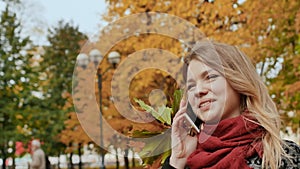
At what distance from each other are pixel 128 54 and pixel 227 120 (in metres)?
9.87

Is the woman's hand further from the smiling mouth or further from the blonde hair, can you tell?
the blonde hair

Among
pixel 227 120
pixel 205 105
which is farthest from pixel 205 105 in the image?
pixel 227 120

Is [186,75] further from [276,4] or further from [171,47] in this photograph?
[276,4]

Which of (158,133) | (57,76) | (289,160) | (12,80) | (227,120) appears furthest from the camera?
(57,76)

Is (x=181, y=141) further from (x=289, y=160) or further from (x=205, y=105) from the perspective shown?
(x=289, y=160)

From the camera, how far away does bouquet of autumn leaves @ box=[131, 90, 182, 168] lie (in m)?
2.54

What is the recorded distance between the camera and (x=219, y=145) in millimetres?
2340

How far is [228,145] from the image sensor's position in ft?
7.68

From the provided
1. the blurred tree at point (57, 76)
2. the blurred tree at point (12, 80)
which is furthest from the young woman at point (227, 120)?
the blurred tree at point (57, 76)

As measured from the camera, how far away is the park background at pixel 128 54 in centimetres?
1033

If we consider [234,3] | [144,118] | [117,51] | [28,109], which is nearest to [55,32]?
[28,109]

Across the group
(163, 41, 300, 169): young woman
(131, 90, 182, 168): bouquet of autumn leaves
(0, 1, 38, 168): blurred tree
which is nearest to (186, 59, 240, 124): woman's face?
(163, 41, 300, 169): young woman

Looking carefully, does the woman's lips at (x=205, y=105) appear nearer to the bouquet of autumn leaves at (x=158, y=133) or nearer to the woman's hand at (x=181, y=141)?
the woman's hand at (x=181, y=141)

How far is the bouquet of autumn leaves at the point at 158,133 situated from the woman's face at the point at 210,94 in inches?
8.4
